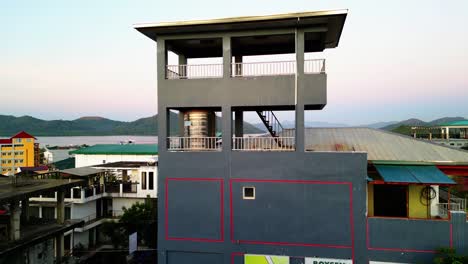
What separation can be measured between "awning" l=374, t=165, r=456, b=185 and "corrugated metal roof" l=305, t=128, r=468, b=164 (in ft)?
1.19

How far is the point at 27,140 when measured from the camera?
57406mm

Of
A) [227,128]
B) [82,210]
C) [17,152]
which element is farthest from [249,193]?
[17,152]

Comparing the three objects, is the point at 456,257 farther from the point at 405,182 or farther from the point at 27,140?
the point at 27,140

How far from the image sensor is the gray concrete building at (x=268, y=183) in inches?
417

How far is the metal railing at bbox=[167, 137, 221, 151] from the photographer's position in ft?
40.8

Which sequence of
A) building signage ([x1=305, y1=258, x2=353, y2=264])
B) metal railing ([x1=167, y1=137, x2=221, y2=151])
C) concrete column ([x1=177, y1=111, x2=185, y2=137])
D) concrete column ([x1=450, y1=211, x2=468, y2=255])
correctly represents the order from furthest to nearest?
concrete column ([x1=177, y1=111, x2=185, y2=137])
metal railing ([x1=167, y1=137, x2=221, y2=151])
building signage ([x1=305, y1=258, x2=353, y2=264])
concrete column ([x1=450, y1=211, x2=468, y2=255])

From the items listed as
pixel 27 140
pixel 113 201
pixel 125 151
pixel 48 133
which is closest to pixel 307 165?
pixel 113 201

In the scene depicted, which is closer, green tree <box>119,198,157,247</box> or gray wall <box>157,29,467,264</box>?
gray wall <box>157,29,467,264</box>

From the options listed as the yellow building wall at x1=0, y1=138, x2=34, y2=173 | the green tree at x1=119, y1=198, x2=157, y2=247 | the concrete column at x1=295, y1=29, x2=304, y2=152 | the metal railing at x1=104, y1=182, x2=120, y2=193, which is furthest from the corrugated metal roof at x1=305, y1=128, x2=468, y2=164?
the yellow building wall at x1=0, y1=138, x2=34, y2=173

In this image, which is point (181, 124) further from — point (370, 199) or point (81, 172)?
point (81, 172)

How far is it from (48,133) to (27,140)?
125 metres

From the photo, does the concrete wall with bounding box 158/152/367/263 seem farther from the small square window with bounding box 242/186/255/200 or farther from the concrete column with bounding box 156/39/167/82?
the concrete column with bounding box 156/39/167/82

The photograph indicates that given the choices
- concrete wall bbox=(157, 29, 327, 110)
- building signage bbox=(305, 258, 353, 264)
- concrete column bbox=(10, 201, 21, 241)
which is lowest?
building signage bbox=(305, 258, 353, 264)

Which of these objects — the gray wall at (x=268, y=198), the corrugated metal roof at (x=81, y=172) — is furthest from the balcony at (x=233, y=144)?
the corrugated metal roof at (x=81, y=172)
